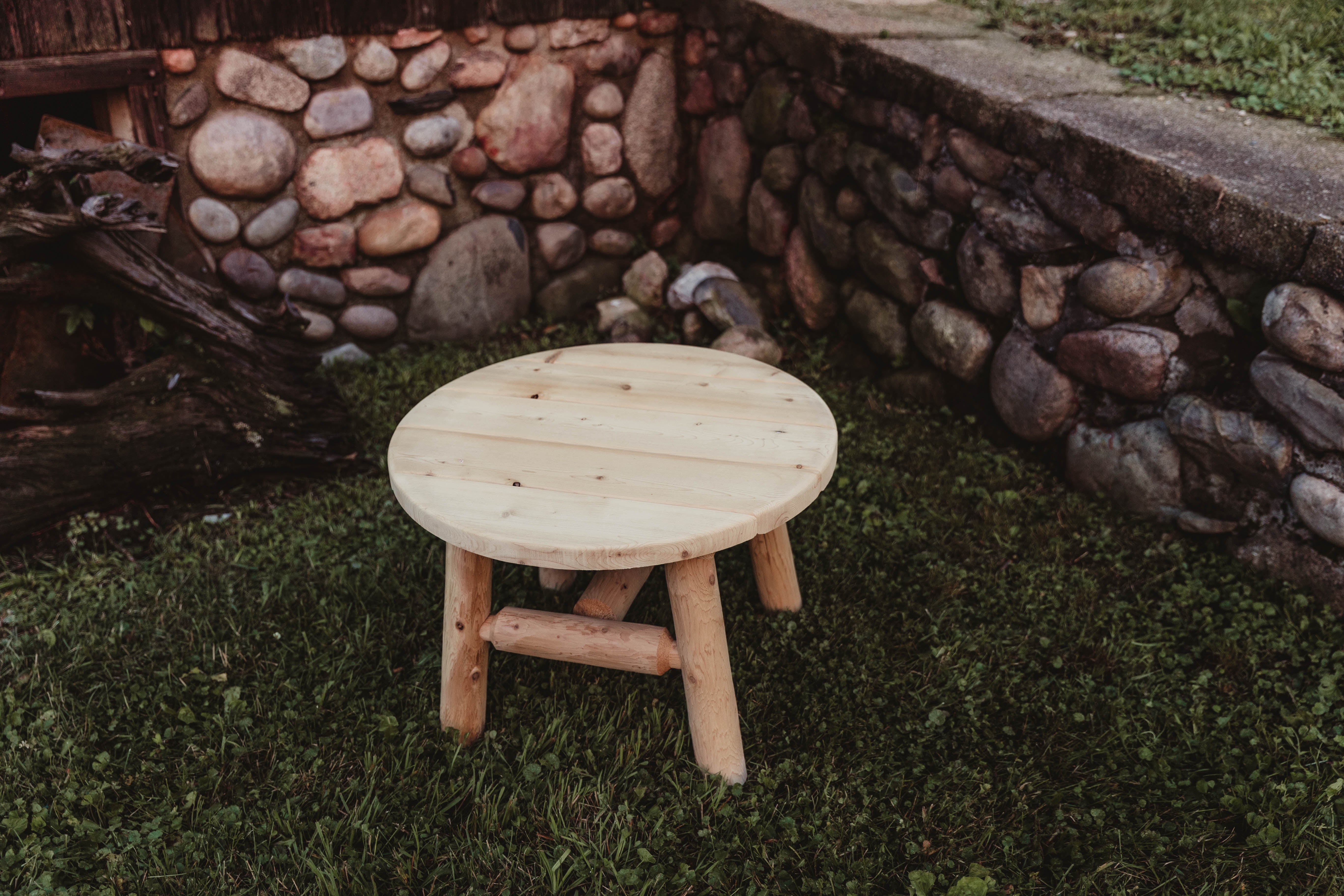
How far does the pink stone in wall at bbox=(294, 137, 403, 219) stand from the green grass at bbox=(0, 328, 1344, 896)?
132 centimetres

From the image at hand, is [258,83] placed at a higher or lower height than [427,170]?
higher

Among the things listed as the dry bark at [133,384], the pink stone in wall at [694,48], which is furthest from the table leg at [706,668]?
the pink stone in wall at [694,48]

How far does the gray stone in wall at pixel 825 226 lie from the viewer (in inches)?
139

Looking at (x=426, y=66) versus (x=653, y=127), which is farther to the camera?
(x=653, y=127)

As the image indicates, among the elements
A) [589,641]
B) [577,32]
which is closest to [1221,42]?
[577,32]

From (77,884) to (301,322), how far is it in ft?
5.99

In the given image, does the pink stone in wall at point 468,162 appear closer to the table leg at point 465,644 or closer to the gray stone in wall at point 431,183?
the gray stone in wall at point 431,183

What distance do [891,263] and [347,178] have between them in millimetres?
2020

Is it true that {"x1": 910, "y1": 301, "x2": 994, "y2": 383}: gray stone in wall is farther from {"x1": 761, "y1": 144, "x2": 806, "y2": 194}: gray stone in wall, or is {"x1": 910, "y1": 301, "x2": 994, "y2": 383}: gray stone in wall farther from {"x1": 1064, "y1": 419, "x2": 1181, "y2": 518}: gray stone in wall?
{"x1": 761, "y1": 144, "x2": 806, "y2": 194}: gray stone in wall

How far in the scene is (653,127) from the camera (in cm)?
409

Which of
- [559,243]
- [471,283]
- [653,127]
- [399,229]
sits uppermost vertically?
[653,127]

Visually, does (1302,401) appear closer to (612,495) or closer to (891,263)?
(891,263)

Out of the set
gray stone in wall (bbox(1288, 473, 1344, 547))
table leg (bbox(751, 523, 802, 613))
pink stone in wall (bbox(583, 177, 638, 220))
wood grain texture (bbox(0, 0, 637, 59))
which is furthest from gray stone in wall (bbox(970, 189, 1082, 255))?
wood grain texture (bbox(0, 0, 637, 59))

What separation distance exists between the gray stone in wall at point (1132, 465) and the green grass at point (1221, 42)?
0.99 metres
